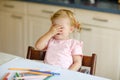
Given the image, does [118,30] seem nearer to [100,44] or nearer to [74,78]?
[100,44]

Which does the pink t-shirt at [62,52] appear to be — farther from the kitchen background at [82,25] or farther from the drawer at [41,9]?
the drawer at [41,9]

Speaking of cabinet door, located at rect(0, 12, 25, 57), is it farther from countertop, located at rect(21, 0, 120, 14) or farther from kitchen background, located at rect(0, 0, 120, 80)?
countertop, located at rect(21, 0, 120, 14)

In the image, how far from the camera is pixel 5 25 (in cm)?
297

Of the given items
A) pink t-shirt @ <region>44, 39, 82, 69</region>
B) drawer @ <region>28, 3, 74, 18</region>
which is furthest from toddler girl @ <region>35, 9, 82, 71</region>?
drawer @ <region>28, 3, 74, 18</region>

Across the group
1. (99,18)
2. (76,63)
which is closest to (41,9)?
(99,18)

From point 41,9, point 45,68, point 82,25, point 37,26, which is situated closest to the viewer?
point 45,68

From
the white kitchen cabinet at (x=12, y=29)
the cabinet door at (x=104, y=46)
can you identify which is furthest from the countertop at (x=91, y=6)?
the white kitchen cabinet at (x=12, y=29)

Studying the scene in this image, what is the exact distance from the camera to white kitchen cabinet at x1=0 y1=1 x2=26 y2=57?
283 cm

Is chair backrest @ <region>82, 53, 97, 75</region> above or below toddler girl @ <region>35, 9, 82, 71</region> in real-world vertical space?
below

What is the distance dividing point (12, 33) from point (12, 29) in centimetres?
5

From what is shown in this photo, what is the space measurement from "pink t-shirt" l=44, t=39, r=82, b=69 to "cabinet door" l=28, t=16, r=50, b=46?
4.01ft

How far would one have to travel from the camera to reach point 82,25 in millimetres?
2471

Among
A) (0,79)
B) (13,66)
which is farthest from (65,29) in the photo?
(0,79)

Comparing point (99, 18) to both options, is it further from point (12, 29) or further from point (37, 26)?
point (12, 29)
